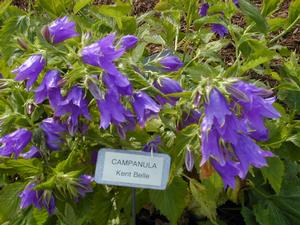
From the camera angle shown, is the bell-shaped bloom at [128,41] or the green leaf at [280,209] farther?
the green leaf at [280,209]

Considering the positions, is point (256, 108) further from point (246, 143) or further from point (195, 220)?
point (195, 220)

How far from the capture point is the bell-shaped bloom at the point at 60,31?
55.5 inches

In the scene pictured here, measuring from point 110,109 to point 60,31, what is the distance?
25 centimetres

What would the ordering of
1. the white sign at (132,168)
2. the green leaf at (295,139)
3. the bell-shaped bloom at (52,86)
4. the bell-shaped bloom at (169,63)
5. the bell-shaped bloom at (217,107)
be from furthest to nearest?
1. the green leaf at (295,139)
2. the bell-shaped bloom at (169,63)
3. the white sign at (132,168)
4. the bell-shaped bloom at (52,86)
5. the bell-shaped bloom at (217,107)

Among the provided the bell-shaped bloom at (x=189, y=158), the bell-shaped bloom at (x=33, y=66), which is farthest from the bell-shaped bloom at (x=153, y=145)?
the bell-shaped bloom at (x=33, y=66)

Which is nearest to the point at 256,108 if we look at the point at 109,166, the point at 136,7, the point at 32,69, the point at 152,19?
the point at 109,166

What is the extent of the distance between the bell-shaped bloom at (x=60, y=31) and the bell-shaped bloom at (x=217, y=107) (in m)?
0.42

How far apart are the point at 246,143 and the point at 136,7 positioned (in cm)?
221

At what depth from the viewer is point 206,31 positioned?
6.83ft

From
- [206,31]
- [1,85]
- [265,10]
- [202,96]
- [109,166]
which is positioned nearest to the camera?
[202,96]

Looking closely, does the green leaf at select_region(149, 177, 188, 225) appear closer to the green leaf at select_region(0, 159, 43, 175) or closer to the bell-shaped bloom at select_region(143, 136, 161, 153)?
the bell-shaped bloom at select_region(143, 136, 161, 153)

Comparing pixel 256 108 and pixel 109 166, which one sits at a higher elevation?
pixel 256 108

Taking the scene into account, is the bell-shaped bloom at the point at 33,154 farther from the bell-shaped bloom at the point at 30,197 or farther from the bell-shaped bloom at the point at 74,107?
the bell-shaped bloom at the point at 74,107

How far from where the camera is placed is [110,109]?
1338 mm
